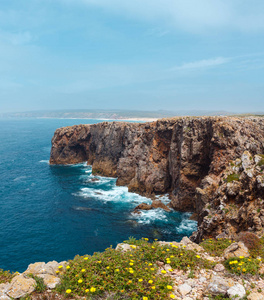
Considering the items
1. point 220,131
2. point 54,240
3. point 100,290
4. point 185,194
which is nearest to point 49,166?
point 54,240

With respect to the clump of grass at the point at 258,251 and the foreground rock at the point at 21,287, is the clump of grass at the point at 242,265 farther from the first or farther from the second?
the foreground rock at the point at 21,287

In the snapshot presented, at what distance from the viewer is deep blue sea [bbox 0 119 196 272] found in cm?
3644

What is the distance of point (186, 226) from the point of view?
44.2 meters

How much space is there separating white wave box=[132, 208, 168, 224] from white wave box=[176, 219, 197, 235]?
3981 mm

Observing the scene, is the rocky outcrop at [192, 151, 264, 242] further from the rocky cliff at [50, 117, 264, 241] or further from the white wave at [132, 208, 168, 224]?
the white wave at [132, 208, 168, 224]

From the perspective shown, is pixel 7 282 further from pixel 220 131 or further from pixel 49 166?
pixel 49 166

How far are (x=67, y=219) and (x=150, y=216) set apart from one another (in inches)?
761

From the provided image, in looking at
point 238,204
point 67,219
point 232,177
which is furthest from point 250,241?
point 67,219

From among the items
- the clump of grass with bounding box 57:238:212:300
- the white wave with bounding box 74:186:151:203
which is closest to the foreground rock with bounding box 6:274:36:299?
the clump of grass with bounding box 57:238:212:300

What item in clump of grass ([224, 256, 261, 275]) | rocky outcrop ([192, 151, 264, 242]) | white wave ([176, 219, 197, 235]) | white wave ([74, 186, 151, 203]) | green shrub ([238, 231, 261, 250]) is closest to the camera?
clump of grass ([224, 256, 261, 275])

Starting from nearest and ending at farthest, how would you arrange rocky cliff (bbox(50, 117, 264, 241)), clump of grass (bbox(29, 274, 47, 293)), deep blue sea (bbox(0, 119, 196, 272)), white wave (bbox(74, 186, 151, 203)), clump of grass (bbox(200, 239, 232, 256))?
clump of grass (bbox(29, 274, 47, 293)), clump of grass (bbox(200, 239, 232, 256)), deep blue sea (bbox(0, 119, 196, 272)), rocky cliff (bbox(50, 117, 264, 241)), white wave (bbox(74, 186, 151, 203))

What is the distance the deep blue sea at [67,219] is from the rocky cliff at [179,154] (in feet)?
18.2

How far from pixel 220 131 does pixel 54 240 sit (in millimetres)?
39689

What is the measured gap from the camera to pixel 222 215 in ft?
85.0
